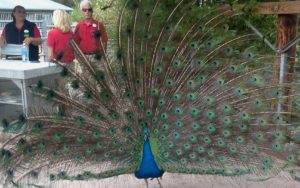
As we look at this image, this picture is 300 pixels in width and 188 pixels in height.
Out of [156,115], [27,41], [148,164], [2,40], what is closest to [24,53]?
[27,41]

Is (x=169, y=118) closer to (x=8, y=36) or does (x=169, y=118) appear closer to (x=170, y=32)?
(x=170, y=32)

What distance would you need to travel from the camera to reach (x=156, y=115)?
3625 mm

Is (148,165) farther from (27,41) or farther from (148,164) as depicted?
(27,41)

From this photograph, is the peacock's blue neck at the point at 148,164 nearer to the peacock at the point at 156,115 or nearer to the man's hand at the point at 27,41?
the peacock at the point at 156,115

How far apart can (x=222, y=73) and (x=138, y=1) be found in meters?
0.98

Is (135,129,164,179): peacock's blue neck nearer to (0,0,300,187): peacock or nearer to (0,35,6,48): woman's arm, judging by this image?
(0,0,300,187): peacock

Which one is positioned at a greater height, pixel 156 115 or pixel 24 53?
pixel 24 53

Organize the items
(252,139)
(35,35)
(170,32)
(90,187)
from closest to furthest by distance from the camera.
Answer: (252,139), (170,32), (90,187), (35,35)

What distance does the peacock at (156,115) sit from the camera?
349 cm

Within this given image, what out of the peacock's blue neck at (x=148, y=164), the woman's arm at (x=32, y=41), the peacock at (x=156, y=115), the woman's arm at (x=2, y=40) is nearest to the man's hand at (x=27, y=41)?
the woman's arm at (x=32, y=41)

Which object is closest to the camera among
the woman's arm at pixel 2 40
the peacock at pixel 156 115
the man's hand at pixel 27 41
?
the peacock at pixel 156 115

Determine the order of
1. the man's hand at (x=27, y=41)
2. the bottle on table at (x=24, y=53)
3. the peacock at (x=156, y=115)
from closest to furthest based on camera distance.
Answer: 1. the peacock at (x=156, y=115)
2. the man's hand at (x=27, y=41)
3. the bottle on table at (x=24, y=53)

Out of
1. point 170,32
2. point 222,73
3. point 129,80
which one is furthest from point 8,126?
point 222,73

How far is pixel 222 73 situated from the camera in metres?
3.71
